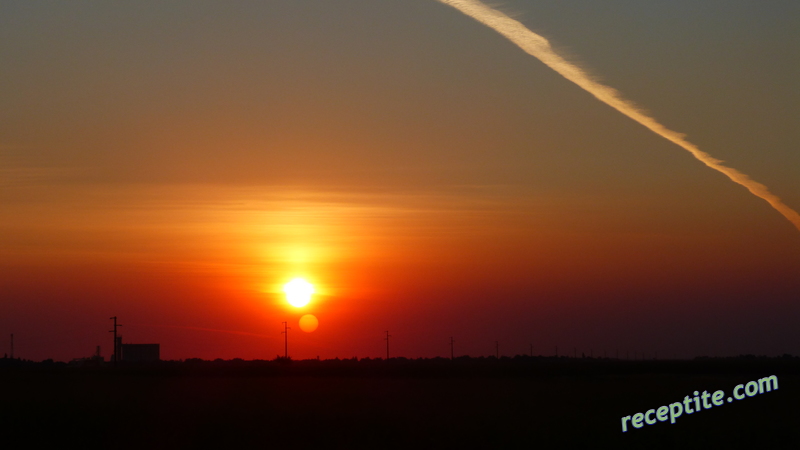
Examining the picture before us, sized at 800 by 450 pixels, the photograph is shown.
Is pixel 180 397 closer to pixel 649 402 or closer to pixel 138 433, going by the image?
pixel 138 433

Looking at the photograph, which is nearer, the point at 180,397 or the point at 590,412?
the point at 590,412

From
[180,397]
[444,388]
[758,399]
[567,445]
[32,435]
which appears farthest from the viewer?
[444,388]

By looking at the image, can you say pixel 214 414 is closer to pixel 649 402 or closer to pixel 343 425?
pixel 343 425

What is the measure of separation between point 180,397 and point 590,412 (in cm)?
3545

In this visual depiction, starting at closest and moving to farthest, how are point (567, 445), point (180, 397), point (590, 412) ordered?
point (567, 445)
point (590, 412)
point (180, 397)

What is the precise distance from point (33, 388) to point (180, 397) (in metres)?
19.7

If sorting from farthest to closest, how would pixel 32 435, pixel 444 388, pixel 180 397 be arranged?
pixel 444 388 → pixel 180 397 → pixel 32 435

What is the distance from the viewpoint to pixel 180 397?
238 feet

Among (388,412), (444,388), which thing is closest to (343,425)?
(388,412)

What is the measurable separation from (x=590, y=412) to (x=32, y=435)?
30827 millimetres

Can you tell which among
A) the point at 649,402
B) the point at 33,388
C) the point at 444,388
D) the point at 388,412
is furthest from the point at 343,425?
the point at 33,388

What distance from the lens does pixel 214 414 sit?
5409 cm

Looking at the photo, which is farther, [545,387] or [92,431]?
[545,387]

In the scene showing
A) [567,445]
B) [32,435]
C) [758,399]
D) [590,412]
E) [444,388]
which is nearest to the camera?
[567,445]
